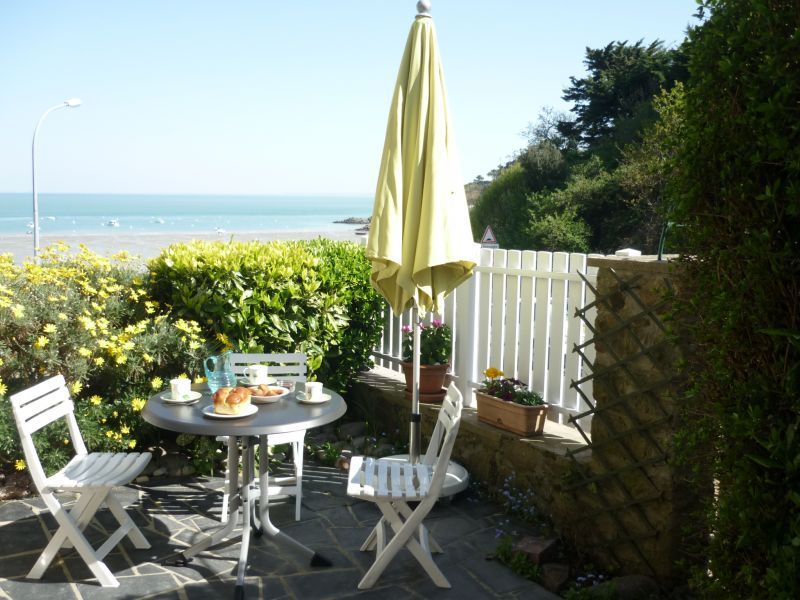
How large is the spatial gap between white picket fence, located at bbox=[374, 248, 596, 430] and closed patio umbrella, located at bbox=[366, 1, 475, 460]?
875 millimetres

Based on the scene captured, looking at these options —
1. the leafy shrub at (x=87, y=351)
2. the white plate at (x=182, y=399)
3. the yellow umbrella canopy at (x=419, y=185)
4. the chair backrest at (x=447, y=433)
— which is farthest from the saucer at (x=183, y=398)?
the chair backrest at (x=447, y=433)

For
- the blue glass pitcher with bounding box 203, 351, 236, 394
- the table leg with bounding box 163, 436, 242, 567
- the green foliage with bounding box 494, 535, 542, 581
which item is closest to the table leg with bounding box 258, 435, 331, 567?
the table leg with bounding box 163, 436, 242, 567

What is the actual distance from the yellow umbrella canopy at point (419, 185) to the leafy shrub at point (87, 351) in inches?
82.8

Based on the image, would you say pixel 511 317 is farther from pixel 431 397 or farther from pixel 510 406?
pixel 431 397

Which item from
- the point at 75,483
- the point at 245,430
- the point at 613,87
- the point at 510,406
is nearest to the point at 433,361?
the point at 510,406

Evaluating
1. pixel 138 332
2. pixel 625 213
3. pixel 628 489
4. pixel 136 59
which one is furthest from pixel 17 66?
pixel 628 489

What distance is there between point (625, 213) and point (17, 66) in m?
42.0

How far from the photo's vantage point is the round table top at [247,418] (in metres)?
3.44

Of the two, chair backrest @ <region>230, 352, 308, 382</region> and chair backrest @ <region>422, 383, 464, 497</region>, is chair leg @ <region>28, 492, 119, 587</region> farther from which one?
chair backrest @ <region>422, 383, 464, 497</region>

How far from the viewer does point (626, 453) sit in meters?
3.84

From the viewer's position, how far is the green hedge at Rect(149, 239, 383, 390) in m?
5.52

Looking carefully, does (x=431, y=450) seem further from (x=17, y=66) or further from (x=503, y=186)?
(x=17, y=66)

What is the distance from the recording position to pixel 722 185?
1995mm

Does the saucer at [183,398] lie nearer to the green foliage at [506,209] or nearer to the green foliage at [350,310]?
the green foliage at [350,310]
